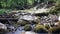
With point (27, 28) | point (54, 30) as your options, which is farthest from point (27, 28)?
point (54, 30)

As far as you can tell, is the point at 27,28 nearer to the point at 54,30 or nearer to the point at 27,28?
the point at 27,28

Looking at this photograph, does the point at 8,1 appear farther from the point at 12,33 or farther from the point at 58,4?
the point at 58,4

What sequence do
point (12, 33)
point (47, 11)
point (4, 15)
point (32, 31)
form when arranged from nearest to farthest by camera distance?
point (12, 33)
point (32, 31)
point (4, 15)
point (47, 11)

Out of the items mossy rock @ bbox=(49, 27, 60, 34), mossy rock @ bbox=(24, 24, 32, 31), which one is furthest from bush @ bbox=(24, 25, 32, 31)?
mossy rock @ bbox=(49, 27, 60, 34)

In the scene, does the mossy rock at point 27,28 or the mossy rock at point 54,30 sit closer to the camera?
the mossy rock at point 54,30

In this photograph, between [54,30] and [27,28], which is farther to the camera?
[27,28]

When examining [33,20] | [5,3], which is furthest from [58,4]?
[5,3]

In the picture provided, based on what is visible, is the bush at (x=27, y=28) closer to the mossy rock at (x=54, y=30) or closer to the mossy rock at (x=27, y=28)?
the mossy rock at (x=27, y=28)

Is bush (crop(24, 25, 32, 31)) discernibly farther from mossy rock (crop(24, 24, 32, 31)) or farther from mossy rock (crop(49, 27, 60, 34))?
mossy rock (crop(49, 27, 60, 34))

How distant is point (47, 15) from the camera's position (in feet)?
32.7

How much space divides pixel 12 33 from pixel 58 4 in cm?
395

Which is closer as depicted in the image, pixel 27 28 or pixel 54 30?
pixel 54 30

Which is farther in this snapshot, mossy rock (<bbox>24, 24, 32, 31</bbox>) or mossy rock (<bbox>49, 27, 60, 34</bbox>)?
mossy rock (<bbox>24, 24, 32, 31</bbox>)

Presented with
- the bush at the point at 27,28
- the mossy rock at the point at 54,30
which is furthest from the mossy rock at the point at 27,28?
the mossy rock at the point at 54,30
